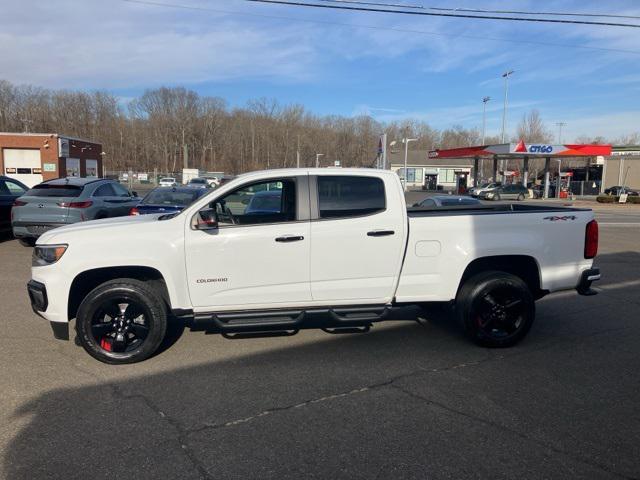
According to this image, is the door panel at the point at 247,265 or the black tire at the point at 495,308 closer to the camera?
the door panel at the point at 247,265

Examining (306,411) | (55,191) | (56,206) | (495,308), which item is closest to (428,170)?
(55,191)

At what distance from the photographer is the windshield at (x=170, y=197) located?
11062 millimetres

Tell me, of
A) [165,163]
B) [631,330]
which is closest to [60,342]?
[631,330]

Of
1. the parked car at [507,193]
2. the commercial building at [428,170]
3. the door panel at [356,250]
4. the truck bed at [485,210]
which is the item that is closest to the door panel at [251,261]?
the door panel at [356,250]

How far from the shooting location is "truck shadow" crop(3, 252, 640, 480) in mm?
3209

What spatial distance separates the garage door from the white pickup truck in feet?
139

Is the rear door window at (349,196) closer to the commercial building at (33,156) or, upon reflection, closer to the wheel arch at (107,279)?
the wheel arch at (107,279)

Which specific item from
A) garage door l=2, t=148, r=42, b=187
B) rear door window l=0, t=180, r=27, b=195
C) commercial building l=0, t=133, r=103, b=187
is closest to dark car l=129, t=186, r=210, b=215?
rear door window l=0, t=180, r=27, b=195

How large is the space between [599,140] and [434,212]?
14504 cm

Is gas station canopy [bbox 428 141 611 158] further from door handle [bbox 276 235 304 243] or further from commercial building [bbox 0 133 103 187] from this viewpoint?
door handle [bbox 276 235 304 243]

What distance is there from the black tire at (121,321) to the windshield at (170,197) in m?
6.30

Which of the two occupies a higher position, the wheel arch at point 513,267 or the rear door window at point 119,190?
the rear door window at point 119,190

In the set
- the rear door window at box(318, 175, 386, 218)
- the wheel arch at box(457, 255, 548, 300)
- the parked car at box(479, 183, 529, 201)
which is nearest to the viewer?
the rear door window at box(318, 175, 386, 218)

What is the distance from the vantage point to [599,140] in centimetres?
12888
